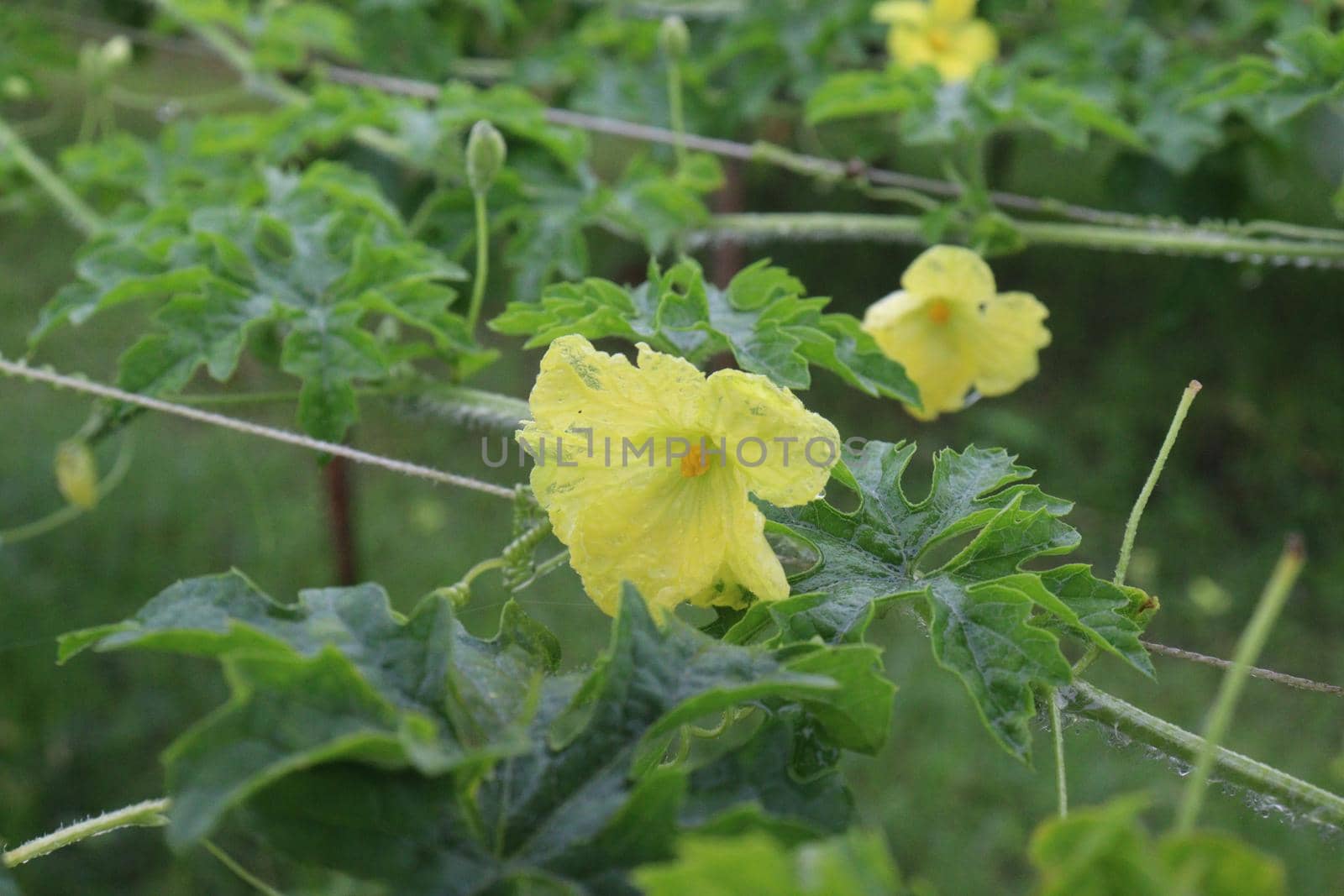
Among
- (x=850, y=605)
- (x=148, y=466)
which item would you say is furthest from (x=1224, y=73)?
(x=148, y=466)

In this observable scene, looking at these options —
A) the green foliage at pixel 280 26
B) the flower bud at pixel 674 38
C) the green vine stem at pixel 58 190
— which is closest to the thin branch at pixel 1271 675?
the flower bud at pixel 674 38

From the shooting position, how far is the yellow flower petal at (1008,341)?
5.22ft

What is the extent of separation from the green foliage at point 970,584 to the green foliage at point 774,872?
1.15ft

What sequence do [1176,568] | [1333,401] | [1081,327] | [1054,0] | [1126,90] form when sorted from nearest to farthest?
[1126,90]
[1054,0]
[1176,568]
[1333,401]
[1081,327]

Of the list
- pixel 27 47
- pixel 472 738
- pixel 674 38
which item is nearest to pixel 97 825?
pixel 472 738

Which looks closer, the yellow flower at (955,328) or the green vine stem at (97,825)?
the green vine stem at (97,825)

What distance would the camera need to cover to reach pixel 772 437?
37.7 inches

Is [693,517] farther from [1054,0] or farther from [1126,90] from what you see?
[1054,0]

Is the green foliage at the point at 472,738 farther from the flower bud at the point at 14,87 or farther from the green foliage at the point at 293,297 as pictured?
the flower bud at the point at 14,87

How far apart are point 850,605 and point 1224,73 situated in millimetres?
1383

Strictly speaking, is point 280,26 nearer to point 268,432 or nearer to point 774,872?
point 268,432

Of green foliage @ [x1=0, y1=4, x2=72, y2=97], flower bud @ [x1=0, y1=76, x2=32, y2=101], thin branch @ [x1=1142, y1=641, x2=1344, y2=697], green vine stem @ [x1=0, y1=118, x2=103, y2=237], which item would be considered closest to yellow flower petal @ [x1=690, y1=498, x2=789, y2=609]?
thin branch @ [x1=1142, y1=641, x2=1344, y2=697]

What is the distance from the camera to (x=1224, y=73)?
1.86m

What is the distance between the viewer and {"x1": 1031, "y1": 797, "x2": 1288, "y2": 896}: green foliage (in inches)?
21.0
